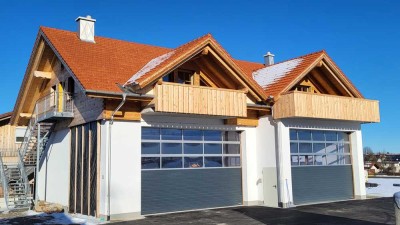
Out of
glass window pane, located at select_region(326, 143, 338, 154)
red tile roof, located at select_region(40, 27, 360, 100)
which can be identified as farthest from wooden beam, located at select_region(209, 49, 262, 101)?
glass window pane, located at select_region(326, 143, 338, 154)

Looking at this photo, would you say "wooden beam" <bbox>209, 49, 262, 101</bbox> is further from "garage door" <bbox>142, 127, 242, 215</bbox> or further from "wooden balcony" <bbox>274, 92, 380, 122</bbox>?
"garage door" <bbox>142, 127, 242, 215</bbox>

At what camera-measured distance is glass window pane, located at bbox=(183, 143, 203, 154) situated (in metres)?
16.8

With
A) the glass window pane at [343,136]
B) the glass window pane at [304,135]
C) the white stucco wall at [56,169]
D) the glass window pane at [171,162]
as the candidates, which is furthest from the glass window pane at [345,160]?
the white stucco wall at [56,169]

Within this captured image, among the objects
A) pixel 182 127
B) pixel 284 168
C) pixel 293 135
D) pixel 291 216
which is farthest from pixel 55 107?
pixel 293 135

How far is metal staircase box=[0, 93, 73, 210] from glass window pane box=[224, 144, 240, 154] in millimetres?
6700

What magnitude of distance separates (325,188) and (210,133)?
6303 mm

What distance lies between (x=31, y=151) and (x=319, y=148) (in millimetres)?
13943

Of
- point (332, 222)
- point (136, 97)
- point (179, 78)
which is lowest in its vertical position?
point (332, 222)

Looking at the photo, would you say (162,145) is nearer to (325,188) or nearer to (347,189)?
(325,188)

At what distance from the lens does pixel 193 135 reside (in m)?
17.1

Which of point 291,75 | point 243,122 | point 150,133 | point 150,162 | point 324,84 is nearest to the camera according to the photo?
point 150,162

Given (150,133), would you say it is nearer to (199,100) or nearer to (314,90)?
(199,100)

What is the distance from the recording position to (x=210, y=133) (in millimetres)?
17641

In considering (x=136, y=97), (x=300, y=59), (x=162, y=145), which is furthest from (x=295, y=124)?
(x=136, y=97)
